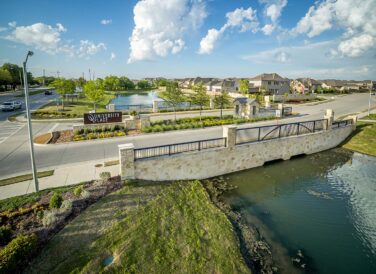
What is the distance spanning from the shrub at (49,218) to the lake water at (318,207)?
8.11m

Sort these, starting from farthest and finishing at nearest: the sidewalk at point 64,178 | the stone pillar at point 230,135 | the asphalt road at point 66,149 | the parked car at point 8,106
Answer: the parked car at point 8,106 < the stone pillar at point 230,135 < the asphalt road at point 66,149 < the sidewalk at point 64,178

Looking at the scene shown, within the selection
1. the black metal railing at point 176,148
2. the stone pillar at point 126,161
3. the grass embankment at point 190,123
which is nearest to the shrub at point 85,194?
the stone pillar at point 126,161

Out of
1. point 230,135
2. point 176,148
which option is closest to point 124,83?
point 176,148

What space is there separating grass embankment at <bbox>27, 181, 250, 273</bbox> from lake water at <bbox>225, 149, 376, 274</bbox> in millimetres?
2416

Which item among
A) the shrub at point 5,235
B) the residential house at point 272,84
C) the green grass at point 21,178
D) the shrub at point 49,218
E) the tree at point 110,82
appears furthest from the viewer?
the tree at point 110,82

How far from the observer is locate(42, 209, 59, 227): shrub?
880 cm

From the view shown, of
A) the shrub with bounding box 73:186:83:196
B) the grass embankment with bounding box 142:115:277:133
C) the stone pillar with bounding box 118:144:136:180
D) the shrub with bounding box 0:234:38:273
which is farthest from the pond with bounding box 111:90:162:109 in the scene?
the shrub with bounding box 0:234:38:273

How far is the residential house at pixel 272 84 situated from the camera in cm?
7538

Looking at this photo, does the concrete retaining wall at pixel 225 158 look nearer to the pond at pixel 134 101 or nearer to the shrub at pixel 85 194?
the shrub at pixel 85 194

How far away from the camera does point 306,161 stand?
19.3m

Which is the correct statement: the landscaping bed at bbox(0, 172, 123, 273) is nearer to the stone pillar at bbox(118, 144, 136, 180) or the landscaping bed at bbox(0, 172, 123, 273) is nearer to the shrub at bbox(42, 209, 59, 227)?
the shrub at bbox(42, 209, 59, 227)

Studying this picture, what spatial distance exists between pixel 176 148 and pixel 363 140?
768 inches

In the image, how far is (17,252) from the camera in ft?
23.2

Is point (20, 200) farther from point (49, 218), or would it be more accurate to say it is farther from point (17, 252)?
point (17, 252)
